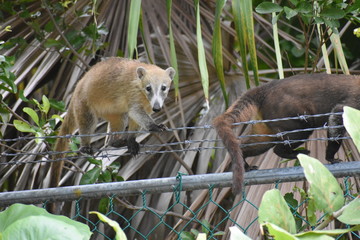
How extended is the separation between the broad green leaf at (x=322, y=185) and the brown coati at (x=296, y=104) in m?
1.64

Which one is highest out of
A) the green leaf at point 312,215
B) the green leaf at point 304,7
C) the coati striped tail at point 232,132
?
the green leaf at point 304,7

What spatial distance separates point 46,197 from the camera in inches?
94.7

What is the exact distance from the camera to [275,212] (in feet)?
4.94

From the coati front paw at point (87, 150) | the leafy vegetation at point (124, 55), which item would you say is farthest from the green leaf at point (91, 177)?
the coati front paw at point (87, 150)

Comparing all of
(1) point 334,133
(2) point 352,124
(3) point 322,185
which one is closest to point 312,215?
(3) point 322,185

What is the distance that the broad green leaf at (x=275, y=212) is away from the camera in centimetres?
149

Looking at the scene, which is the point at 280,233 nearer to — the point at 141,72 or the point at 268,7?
the point at 268,7

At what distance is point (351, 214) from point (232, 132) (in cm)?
136

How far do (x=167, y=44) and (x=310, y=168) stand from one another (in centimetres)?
333

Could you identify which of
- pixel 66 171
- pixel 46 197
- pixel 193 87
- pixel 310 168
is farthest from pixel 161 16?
pixel 310 168

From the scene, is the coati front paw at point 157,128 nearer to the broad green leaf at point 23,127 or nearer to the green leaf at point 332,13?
the broad green leaf at point 23,127

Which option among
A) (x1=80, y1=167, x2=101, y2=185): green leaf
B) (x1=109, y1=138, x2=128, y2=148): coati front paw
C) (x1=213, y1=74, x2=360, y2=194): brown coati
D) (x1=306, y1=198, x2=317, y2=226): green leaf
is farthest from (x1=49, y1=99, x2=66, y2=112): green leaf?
(x1=306, y1=198, x2=317, y2=226): green leaf

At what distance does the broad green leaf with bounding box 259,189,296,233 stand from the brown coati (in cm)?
168

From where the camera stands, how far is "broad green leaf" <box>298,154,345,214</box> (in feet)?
4.96
